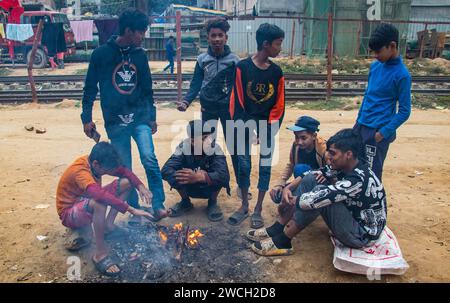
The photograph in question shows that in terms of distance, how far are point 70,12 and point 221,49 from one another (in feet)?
113

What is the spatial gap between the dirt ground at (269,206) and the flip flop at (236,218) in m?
0.12

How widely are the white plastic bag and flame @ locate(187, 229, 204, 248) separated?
1.26 meters

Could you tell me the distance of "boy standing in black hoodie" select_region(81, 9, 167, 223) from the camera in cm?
379

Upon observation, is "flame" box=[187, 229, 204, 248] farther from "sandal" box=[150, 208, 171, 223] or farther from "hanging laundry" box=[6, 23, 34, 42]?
"hanging laundry" box=[6, 23, 34, 42]

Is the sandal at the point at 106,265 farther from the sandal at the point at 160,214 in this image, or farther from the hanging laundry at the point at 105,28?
the hanging laundry at the point at 105,28

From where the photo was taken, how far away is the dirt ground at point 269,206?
331cm

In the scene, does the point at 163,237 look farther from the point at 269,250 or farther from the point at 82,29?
the point at 82,29

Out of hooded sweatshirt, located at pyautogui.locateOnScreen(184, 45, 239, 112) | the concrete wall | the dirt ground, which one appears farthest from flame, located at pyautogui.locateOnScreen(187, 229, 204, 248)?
the concrete wall

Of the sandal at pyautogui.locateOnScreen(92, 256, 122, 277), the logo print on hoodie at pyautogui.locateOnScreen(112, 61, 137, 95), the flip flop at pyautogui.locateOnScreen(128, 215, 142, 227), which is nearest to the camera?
the sandal at pyautogui.locateOnScreen(92, 256, 122, 277)

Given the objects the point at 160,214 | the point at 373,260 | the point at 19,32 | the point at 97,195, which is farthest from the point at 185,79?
the point at 373,260

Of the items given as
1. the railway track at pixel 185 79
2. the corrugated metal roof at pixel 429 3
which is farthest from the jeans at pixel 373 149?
the corrugated metal roof at pixel 429 3

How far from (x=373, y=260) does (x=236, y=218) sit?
4.88 ft

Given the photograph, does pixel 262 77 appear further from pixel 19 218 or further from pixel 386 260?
pixel 19 218

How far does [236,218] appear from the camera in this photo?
4156 mm
